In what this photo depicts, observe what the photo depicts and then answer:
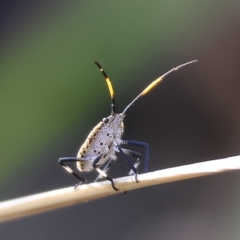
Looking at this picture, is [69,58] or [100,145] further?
[69,58]

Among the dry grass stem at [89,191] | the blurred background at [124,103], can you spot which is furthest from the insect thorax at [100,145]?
the blurred background at [124,103]

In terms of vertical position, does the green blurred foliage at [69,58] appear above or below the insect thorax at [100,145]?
above

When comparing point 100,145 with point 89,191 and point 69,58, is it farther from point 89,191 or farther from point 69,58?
point 69,58

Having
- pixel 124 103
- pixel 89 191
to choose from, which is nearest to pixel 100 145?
pixel 89 191

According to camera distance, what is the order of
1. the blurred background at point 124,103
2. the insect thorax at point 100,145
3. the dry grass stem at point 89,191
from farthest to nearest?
the blurred background at point 124,103
the insect thorax at point 100,145
the dry grass stem at point 89,191

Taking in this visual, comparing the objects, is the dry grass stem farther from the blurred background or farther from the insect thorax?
the blurred background

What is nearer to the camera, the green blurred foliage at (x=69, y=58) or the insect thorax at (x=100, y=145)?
the insect thorax at (x=100, y=145)

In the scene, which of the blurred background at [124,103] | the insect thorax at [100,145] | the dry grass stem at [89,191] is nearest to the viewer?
the dry grass stem at [89,191]

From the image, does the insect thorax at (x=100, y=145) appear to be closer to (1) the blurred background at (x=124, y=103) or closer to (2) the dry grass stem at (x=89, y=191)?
(2) the dry grass stem at (x=89, y=191)
